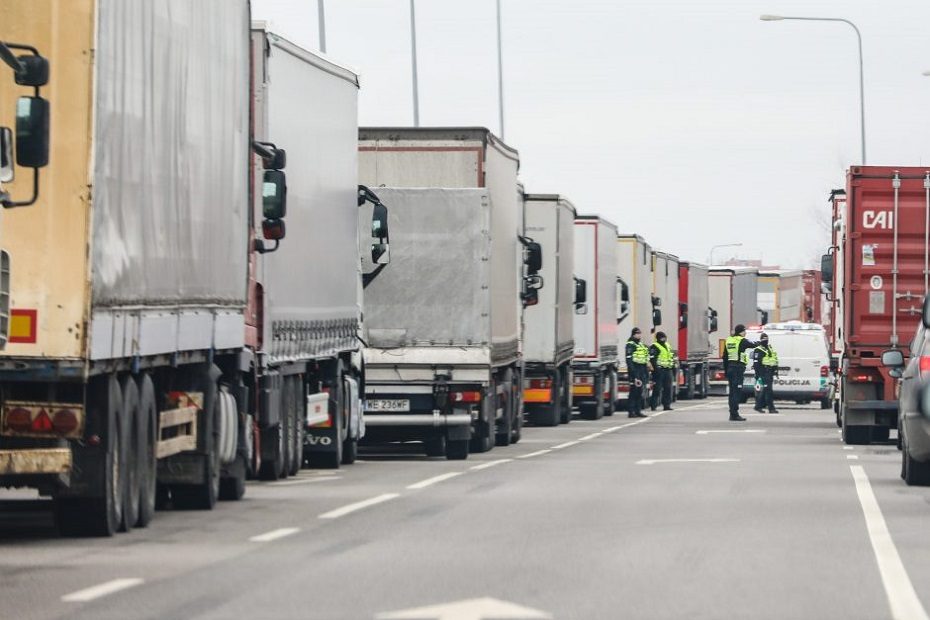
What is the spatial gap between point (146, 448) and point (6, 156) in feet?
9.79

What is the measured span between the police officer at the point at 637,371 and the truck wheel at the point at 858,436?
1494cm

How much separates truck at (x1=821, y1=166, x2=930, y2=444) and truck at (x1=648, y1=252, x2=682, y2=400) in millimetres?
23776

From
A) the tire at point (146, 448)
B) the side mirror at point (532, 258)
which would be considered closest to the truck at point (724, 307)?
the side mirror at point (532, 258)

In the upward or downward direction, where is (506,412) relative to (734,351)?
→ downward

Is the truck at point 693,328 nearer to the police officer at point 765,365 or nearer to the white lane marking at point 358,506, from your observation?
the police officer at point 765,365

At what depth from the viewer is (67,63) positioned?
13914 mm

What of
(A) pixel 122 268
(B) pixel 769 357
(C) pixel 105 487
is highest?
(A) pixel 122 268

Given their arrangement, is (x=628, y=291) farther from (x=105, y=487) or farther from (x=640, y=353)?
(x=105, y=487)

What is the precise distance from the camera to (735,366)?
45.1 metres

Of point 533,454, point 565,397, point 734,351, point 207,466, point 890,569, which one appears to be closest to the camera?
point 890,569

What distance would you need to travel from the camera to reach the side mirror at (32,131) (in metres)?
13.1

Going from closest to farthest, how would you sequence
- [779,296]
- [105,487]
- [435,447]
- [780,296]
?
[105,487] → [435,447] → [779,296] → [780,296]

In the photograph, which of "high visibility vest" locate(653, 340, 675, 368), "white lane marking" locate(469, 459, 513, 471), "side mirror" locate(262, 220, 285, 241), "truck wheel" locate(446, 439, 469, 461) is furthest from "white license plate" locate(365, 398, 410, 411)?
"high visibility vest" locate(653, 340, 675, 368)

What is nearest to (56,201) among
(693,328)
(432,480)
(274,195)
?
(274,195)
